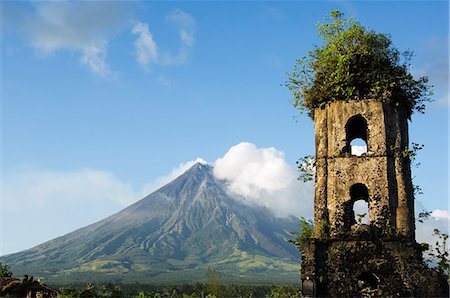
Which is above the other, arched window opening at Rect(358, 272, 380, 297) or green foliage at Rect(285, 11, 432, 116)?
green foliage at Rect(285, 11, 432, 116)

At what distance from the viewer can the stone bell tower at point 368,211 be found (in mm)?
14008

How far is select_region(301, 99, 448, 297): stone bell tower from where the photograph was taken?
46.0 ft

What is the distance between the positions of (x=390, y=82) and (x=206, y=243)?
182855 millimetres

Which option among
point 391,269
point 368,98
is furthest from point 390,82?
point 391,269

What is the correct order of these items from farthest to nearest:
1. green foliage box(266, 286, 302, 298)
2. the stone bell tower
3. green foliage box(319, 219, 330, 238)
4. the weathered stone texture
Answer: green foliage box(266, 286, 302, 298) < green foliage box(319, 219, 330, 238) < the stone bell tower < the weathered stone texture

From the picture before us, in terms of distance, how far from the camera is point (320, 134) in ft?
53.8

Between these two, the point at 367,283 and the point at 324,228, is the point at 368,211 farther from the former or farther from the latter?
the point at 367,283

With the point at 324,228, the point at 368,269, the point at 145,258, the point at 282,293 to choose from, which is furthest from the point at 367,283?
the point at 145,258

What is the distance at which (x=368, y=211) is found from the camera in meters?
15.2

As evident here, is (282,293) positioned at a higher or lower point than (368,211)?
lower

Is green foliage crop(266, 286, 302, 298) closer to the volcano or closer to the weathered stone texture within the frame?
the weathered stone texture

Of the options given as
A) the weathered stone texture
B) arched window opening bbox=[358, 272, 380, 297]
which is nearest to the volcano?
arched window opening bbox=[358, 272, 380, 297]

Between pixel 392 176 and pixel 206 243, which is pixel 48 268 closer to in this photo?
pixel 206 243

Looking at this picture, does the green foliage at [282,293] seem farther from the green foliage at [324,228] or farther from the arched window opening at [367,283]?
the green foliage at [324,228]
